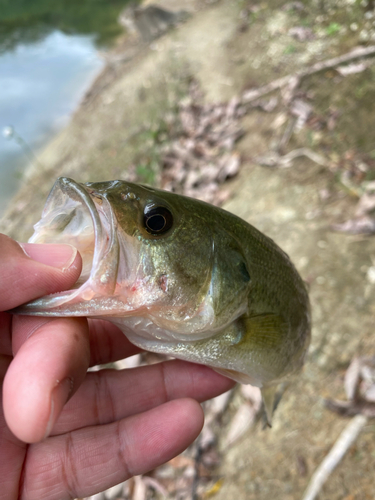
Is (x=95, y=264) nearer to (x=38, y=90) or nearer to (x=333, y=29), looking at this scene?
(x=333, y=29)

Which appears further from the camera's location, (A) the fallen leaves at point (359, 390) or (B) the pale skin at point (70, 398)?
(A) the fallen leaves at point (359, 390)

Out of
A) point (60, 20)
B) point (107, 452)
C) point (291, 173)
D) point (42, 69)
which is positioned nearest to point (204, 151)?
point (291, 173)

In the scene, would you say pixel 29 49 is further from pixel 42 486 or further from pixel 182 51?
pixel 42 486

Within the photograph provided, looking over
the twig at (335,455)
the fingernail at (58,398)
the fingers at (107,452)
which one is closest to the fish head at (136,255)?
the fingernail at (58,398)

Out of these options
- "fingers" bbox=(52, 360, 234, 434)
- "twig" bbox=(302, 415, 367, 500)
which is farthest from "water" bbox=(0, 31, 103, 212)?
"twig" bbox=(302, 415, 367, 500)

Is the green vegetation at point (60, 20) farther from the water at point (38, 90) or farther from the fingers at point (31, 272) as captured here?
the fingers at point (31, 272)

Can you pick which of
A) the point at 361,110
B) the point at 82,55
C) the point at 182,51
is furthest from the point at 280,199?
the point at 82,55
